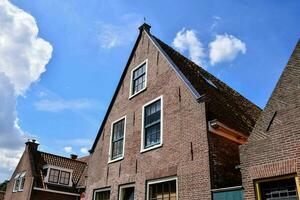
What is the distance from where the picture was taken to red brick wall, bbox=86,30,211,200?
9.62 m

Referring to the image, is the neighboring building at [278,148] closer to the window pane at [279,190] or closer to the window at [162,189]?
the window pane at [279,190]

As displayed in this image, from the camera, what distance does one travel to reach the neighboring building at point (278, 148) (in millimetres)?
6887

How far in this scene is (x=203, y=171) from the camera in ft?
30.1

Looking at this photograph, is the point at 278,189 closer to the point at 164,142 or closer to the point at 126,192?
the point at 164,142

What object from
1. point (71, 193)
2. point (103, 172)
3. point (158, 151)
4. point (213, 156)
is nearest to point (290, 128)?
point (213, 156)

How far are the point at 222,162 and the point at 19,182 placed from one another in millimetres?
23174

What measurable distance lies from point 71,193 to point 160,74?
17030 millimetres

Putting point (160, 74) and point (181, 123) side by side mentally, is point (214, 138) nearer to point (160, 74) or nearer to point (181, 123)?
point (181, 123)

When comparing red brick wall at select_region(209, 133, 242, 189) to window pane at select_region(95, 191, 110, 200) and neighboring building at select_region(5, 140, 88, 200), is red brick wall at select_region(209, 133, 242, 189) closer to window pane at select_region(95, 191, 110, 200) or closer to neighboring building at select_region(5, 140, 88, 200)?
window pane at select_region(95, 191, 110, 200)

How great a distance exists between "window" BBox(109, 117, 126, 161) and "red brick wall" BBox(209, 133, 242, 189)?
5.55 meters

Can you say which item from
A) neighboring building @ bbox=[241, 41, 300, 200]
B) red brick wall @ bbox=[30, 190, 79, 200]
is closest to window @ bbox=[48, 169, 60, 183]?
red brick wall @ bbox=[30, 190, 79, 200]

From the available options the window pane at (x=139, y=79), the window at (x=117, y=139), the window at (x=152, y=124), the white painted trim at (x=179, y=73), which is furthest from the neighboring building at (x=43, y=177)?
the white painted trim at (x=179, y=73)

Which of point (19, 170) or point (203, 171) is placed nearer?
point (203, 171)

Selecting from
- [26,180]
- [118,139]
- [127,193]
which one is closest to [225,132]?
[127,193]
